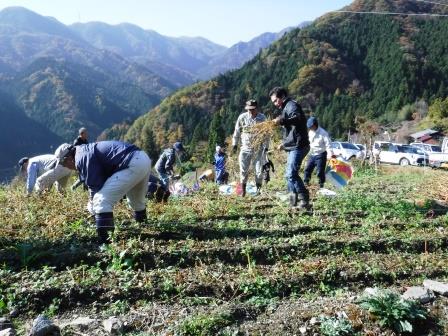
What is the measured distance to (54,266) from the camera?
429cm

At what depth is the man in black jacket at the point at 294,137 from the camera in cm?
607

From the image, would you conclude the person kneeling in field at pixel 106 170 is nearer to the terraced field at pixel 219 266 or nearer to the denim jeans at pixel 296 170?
the terraced field at pixel 219 266

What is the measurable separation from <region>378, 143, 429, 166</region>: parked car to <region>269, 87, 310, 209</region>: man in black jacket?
77.3ft

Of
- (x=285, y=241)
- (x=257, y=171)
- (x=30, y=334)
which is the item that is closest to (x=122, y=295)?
(x=30, y=334)

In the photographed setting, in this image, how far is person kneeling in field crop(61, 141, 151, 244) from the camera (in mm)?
4742

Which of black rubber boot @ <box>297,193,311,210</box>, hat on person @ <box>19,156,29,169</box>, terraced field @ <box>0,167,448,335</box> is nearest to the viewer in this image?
terraced field @ <box>0,167,448,335</box>

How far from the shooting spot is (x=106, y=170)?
491 centimetres

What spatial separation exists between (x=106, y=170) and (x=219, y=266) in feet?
5.58

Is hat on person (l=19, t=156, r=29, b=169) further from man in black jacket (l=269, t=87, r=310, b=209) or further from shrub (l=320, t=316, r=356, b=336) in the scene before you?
shrub (l=320, t=316, r=356, b=336)

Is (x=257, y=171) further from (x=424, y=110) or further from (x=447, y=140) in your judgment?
(x=424, y=110)

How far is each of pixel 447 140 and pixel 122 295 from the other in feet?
102

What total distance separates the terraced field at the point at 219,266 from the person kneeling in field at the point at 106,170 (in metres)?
0.35

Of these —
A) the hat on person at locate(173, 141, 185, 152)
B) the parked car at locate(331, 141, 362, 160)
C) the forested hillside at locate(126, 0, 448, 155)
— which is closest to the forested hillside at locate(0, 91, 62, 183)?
the forested hillside at locate(126, 0, 448, 155)

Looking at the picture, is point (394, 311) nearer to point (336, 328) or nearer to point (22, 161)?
point (336, 328)
